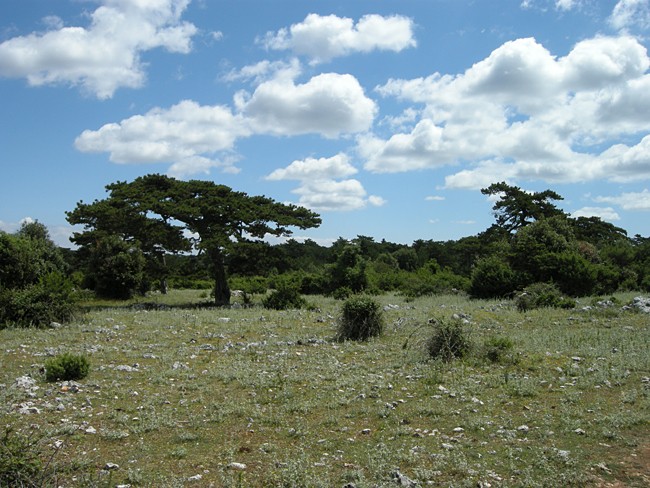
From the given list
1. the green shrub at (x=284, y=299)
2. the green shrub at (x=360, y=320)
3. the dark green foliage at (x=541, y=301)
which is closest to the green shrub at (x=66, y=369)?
the green shrub at (x=360, y=320)

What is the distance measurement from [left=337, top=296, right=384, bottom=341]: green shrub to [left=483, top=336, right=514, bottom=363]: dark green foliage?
3876mm

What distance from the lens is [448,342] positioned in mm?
10867

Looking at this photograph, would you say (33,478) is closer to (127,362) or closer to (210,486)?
(210,486)

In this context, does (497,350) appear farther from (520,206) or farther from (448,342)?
(520,206)

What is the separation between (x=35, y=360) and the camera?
10.9m

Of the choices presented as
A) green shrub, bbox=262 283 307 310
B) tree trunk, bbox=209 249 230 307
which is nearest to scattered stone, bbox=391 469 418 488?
green shrub, bbox=262 283 307 310

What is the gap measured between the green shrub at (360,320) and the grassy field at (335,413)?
65cm

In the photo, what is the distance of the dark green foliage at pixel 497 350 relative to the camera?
10.7 metres

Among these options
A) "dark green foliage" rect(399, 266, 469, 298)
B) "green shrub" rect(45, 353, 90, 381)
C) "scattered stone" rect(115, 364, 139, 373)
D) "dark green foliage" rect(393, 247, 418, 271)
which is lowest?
"scattered stone" rect(115, 364, 139, 373)

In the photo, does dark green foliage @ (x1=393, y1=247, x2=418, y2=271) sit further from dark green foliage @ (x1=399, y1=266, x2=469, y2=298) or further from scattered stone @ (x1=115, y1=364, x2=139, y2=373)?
scattered stone @ (x1=115, y1=364, x2=139, y2=373)

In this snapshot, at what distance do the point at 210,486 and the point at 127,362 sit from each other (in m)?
6.57

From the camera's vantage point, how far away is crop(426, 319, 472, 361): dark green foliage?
432 inches

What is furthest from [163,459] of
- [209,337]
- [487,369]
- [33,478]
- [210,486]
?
[209,337]

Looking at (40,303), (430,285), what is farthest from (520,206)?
(40,303)
